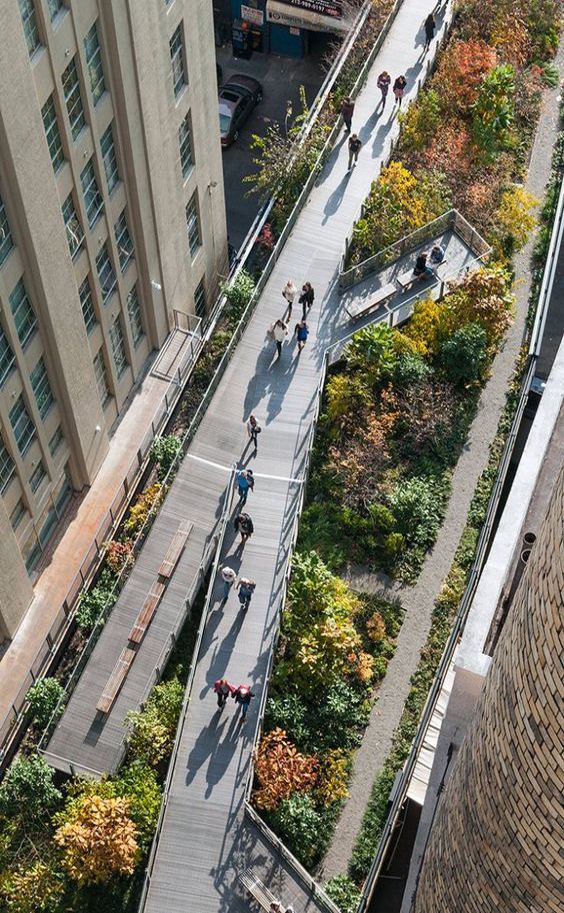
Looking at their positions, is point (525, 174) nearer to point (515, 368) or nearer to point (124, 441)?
point (515, 368)

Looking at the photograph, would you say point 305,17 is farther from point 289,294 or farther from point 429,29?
point 289,294

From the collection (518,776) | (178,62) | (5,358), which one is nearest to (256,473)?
(5,358)

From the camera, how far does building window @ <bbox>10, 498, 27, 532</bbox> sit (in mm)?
45969

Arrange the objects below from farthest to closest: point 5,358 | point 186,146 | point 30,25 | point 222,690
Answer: point 186,146 → point 222,690 → point 5,358 → point 30,25

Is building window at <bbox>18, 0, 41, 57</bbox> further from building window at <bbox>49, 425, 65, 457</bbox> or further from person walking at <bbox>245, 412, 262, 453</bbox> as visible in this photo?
person walking at <bbox>245, 412, 262, 453</bbox>

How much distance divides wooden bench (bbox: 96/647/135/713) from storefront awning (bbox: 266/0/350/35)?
125 ft

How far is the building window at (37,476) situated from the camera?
46594 millimetres

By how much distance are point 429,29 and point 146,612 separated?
34349 mm

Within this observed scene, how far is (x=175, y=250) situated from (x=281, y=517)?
12134mm

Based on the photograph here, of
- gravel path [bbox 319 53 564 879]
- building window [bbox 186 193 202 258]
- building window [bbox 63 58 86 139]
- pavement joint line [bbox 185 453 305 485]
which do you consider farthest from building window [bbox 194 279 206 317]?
building window [bbox 63 58 86 139]

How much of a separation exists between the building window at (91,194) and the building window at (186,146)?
5955 millimetres

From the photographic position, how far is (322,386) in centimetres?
5284

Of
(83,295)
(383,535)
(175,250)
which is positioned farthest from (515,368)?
(83,295)

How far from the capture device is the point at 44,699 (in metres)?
46.5
